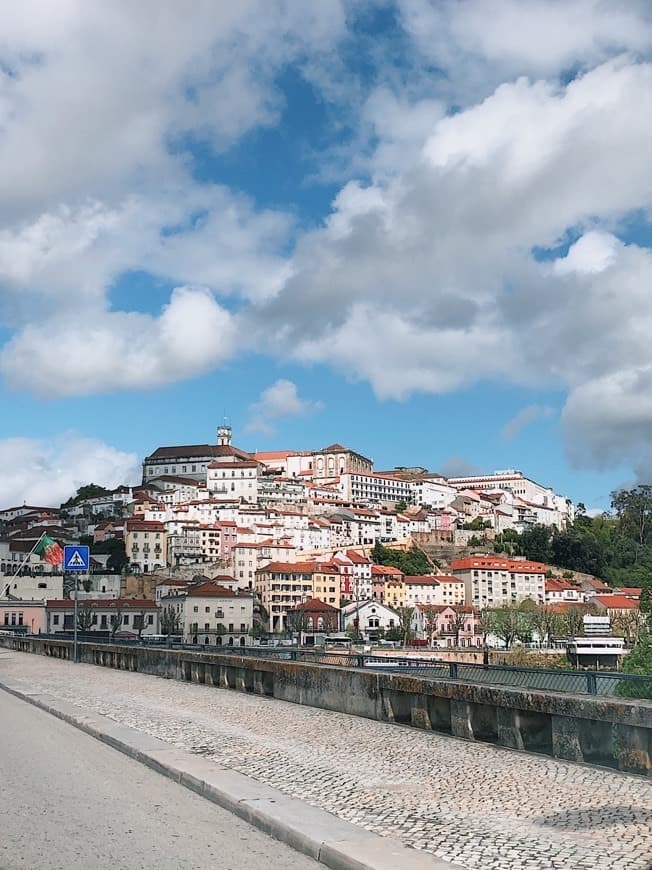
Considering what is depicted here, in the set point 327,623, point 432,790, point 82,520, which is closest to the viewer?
point 432,790

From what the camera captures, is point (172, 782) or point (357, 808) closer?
point (357, 808)

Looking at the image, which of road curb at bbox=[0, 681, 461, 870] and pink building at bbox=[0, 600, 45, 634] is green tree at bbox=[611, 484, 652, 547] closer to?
pink building at bbox=[0, 600, 45, 634]

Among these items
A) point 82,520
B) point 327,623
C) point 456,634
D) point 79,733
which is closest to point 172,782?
point 79,733

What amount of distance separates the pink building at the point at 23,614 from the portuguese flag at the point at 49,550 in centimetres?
5543

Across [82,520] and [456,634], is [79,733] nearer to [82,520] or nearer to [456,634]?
[456,634]

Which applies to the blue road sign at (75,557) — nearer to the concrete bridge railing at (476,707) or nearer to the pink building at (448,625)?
the concrete bridge railing at (476,707)

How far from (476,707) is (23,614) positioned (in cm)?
9683

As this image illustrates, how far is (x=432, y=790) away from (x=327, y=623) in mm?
118919

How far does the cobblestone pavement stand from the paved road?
0.84 meters

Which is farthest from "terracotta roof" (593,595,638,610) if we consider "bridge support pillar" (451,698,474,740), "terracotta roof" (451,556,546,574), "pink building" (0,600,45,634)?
"bridge support pillar" (451,698,474,740)

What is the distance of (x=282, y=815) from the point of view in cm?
700

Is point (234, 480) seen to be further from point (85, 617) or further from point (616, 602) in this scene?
point (85, 617)

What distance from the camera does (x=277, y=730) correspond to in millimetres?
12477

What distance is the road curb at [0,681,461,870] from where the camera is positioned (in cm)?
584
